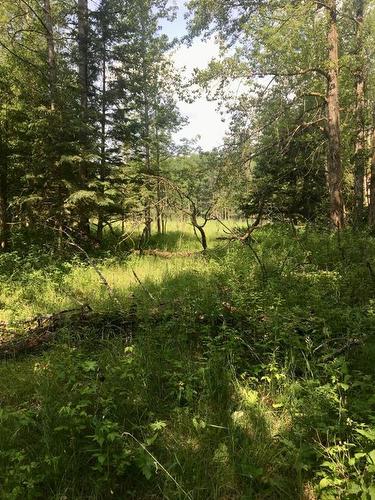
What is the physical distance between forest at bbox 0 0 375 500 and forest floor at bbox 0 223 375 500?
0.05 ft

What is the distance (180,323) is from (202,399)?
1315 millimetres

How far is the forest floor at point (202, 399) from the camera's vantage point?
237 cm

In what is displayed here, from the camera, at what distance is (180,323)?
4.39 m

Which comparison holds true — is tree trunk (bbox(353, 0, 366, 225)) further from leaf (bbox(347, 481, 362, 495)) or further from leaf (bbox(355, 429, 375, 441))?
leaf (bbox(347, 481, 362, 495))

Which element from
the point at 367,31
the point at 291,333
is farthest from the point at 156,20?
the point at 291,333

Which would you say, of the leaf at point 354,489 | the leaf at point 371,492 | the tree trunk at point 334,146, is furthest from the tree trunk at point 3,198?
the leaf at point 371,492

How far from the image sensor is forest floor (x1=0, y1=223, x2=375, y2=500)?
237 cm

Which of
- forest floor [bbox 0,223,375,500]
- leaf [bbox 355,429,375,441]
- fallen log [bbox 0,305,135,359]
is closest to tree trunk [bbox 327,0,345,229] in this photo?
forest floor [bbox 0,223,375,500]

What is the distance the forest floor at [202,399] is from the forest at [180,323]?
2 centimetres

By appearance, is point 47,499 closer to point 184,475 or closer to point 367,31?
point 184,475

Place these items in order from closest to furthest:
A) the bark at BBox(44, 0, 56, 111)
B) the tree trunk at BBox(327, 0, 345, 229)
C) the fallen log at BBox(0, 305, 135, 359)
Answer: the fallen log at BBox(0, 305, 135, 359) → the tree trunk at BBox(327, 0, 345, 229) → the bark at BBox(44, 0, 56, 111)

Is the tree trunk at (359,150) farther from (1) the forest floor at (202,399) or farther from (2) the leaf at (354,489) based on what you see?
(2) the leaf at (354,489)

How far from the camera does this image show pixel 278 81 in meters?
11.5

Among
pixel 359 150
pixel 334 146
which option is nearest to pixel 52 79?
pixel 334 146
